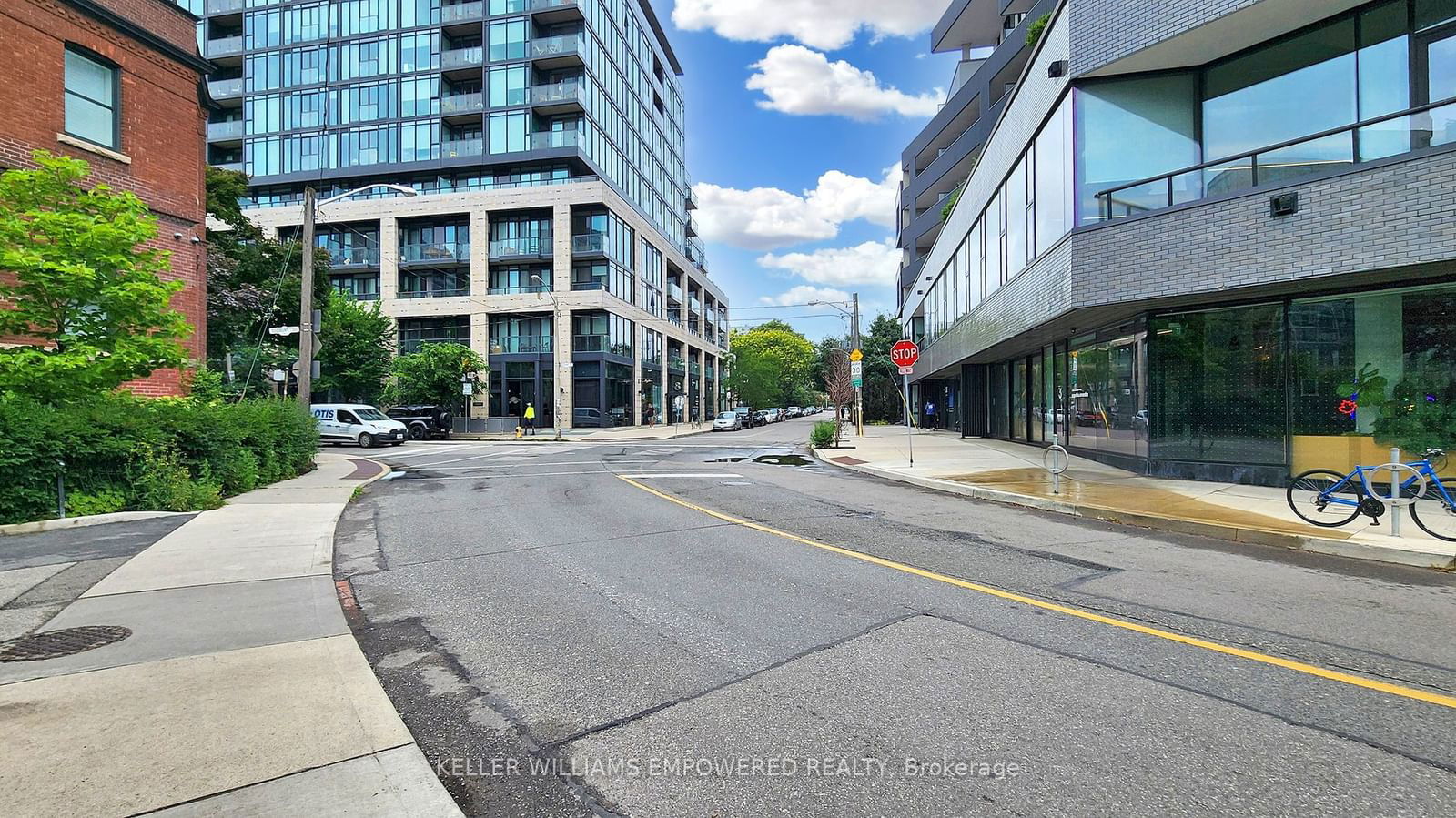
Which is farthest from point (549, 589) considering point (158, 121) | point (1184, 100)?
point (158, 121)

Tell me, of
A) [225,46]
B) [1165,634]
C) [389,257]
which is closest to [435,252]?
[389,257]

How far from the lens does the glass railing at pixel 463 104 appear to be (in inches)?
1965

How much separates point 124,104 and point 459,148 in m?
36.7

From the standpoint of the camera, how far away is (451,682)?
14.1ft

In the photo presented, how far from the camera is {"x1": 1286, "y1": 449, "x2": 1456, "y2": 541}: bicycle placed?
8.19m

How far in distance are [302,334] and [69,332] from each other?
306 inches

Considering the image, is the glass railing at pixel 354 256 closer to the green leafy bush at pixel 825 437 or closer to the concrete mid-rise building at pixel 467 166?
the concrete mid-rise building at pixel 467 166

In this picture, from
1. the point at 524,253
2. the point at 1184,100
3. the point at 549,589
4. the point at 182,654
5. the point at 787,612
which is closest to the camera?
the point at 182,654

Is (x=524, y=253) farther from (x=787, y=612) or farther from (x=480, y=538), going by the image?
(x=787, y=612)

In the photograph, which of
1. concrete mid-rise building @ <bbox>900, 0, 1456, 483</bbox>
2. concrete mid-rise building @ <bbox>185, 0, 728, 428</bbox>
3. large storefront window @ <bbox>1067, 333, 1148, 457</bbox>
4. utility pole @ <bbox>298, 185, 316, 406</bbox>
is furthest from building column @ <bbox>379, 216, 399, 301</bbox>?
large storefront window @ <bbox>1067, 333, 1148, 457</bbox>

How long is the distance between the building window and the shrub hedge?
25.3ft

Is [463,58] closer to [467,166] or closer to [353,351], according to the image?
[467,166]

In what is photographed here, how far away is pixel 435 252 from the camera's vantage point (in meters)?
50.2

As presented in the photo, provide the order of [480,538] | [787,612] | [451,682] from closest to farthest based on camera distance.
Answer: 1. [451,682]
2. [787,612]
3. [480,538]
